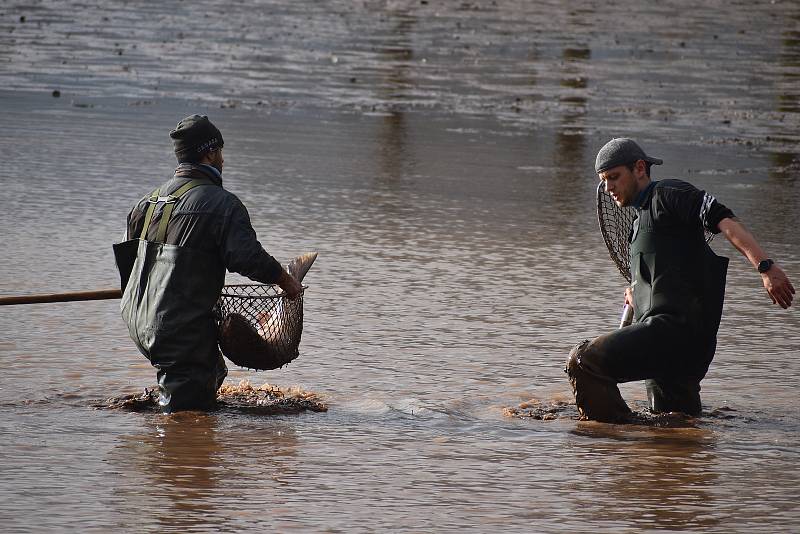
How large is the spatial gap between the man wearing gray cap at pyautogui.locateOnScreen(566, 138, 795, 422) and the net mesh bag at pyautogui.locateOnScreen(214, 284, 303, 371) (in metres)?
1.18

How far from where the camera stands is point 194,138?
6633mm

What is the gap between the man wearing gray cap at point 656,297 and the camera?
6453 millimetres

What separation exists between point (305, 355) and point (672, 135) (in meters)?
9.81

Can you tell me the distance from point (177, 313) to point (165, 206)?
1.50ft

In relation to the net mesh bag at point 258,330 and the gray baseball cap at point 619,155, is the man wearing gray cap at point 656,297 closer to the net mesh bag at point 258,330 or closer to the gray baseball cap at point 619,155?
the gray baseball cap at point 619,155

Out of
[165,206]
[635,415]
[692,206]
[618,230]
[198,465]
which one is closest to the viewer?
[198,465]

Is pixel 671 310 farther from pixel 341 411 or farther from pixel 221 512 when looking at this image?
pixel 221 512

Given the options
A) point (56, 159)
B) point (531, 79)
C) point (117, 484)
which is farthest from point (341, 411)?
point (531, 79)

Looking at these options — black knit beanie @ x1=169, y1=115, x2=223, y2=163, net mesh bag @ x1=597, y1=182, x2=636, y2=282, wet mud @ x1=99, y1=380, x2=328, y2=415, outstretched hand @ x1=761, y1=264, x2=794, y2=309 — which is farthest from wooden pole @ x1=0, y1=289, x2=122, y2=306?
outstretched hand @ x1=761, y1=264, x2=794, y2=309

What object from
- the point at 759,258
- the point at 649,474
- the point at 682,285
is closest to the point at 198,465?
the point at 649,474

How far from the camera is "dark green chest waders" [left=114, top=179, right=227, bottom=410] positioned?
6.49 m

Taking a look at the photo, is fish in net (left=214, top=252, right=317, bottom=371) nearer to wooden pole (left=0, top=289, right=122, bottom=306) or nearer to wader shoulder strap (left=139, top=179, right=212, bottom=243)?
wader shoulder strap (left=139, top=179, right=212, bottom=243)

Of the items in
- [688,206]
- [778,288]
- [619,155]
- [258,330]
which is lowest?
[258,330]

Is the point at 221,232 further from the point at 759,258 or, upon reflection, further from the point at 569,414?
the point at 759,258
